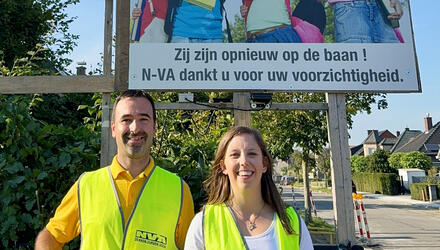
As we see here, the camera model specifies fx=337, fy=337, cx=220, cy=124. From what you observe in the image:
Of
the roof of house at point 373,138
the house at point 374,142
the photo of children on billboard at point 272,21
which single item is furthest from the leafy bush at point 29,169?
the roof of house at point 373,138

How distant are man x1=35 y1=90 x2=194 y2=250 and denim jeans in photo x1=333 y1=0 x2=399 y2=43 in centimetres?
264

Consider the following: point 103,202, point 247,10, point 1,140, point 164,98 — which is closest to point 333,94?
point 247,10

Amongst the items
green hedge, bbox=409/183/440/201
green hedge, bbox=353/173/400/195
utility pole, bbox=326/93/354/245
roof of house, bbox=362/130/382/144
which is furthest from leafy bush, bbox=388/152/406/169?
utility pole, bbox=326/93/354/245

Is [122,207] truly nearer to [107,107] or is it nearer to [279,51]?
[107,107]

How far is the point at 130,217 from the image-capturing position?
162 cm

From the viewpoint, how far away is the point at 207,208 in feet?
5.50

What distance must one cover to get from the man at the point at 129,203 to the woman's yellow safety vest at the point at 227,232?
0.19 meters

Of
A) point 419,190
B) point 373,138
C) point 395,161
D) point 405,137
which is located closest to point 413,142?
point 405,137

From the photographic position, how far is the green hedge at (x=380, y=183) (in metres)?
29.4

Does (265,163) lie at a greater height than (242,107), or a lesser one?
lesser

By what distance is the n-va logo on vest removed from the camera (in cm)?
158

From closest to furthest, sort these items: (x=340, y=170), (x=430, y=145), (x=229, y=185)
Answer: (x=229, y=185) → (x=340, y=170) → (x=430, y=145)

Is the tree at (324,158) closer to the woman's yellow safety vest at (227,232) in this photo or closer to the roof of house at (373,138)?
the woman's yellow safety vest at (227,232)

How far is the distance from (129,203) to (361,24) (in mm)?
3198
